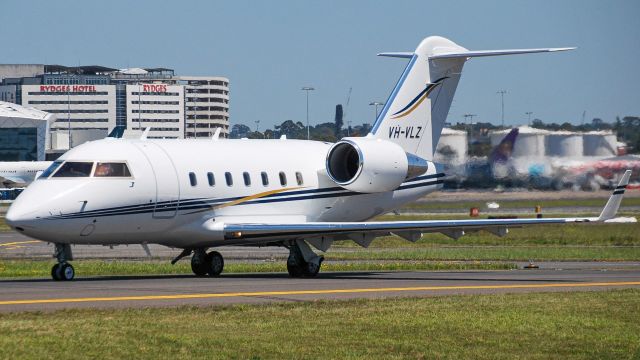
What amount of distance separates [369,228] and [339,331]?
11.3m

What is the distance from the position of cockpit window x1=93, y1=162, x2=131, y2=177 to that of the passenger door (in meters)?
0.75

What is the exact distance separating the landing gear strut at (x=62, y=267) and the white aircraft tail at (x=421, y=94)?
970 centimetres

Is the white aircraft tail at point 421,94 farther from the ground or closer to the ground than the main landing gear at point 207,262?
farther from the ground

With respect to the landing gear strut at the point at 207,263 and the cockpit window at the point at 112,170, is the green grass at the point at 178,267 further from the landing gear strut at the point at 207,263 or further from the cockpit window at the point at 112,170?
the cockpit window at the point at 112,170

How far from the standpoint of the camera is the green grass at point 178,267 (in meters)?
31.7

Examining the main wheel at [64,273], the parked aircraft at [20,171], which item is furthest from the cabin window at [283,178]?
the parked aircraft at [20,171]

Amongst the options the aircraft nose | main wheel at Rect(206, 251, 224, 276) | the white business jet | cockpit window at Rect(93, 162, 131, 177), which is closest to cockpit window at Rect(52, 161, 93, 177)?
the white business jet

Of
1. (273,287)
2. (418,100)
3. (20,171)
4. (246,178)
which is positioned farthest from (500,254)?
(20,171)

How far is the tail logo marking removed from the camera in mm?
33125

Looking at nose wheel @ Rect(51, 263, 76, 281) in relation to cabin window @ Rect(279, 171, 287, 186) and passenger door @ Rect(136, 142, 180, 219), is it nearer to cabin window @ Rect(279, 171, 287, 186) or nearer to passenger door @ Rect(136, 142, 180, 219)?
passenger door @ Rect(136, 142, 180, 219)

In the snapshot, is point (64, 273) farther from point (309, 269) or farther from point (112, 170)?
point (309, 269)

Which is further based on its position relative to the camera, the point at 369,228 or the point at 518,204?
the point at 518,204

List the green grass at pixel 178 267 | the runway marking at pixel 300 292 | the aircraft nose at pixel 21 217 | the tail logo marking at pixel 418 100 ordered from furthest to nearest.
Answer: the tail logo marking at pixel 418 100 < the green grass at pixel 178 267 < the aircraft nose at pixel 21 217 < the runway marking at pixel 300 292

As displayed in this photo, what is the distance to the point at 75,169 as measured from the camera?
2641 cm
